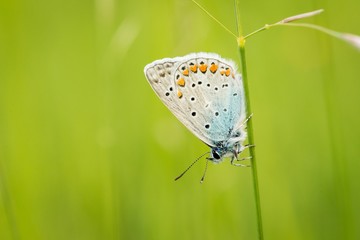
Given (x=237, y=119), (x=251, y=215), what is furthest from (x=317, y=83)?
(x=237, y=119)

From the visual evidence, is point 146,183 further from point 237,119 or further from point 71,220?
point 237,119

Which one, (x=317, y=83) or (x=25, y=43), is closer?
(x=317, y=83)

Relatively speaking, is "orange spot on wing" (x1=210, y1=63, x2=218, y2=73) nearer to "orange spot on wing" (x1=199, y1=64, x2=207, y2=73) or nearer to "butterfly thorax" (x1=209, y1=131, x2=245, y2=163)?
"orange spot on wing" (x1=199, y1=64, x2=207, y2=73)

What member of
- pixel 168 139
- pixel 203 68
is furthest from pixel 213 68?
pixel 168 139

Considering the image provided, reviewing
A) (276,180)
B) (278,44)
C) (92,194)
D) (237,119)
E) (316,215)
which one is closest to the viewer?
(237,119)

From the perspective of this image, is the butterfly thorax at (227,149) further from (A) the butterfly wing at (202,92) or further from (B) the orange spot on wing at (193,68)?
(B) the orange spot on wing at (193,68)

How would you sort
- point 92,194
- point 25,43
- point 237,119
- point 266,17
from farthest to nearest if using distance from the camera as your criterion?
point 25,43 < point 266,17 < point 92,194 < point 237,119
